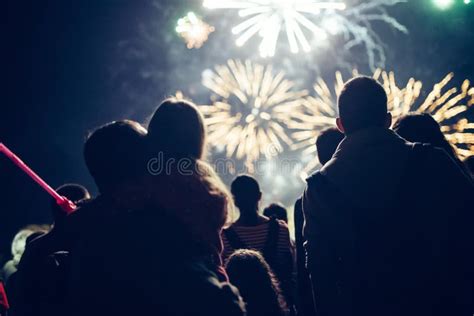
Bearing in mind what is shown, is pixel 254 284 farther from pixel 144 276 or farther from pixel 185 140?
pixel 185 140

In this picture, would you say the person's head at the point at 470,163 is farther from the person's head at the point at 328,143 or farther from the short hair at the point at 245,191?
the short hair at the point at 245,191

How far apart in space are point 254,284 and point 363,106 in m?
1.48

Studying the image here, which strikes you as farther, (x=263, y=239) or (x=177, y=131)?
(x=263, y=239)

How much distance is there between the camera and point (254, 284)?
2.43m

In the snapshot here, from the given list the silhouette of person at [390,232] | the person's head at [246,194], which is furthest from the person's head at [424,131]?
the person's head at [246,194]

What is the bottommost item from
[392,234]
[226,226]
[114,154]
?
[392,234]

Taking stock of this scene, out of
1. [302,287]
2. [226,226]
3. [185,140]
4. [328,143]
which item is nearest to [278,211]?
[328,143]

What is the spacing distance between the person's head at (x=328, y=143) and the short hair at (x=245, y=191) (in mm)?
965

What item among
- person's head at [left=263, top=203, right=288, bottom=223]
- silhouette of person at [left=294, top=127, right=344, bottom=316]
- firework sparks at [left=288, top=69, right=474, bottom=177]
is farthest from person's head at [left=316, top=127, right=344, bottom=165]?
firework sparks at [left=288, top=69, right=474, bottom=177]

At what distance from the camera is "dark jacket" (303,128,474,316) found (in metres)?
2.32

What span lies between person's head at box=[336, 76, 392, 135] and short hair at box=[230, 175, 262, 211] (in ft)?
5.31

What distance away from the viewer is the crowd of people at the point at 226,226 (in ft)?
5.92

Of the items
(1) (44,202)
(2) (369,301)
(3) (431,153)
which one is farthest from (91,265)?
(1) (44,202)

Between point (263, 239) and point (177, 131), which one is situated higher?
point (177, 131)
